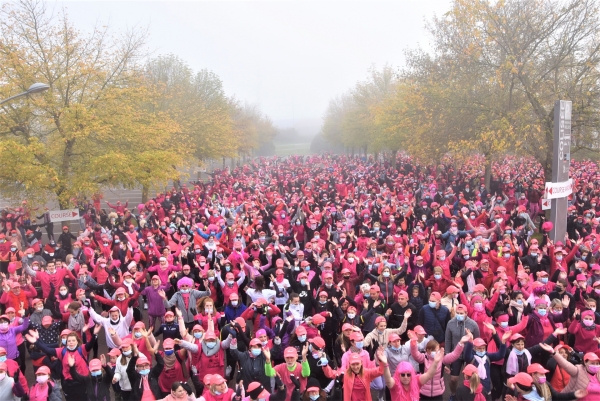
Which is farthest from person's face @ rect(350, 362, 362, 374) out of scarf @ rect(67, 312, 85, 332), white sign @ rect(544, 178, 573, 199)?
white sign @ rect(544, 178, 573, 199)

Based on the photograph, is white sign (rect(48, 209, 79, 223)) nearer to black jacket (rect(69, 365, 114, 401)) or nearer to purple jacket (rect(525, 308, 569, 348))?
black jacket (rect(69, 365, 114, 401))

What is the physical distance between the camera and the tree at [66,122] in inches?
A: 643

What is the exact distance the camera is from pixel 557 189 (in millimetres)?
13117

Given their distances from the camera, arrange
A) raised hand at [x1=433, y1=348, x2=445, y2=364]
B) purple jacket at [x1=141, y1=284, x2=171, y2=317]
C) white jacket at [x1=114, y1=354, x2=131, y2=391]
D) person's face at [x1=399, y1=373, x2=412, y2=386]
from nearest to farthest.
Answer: person's face at [x1=399, y1=373, x2=412, y2=386] → raised hand at [x1=433, y1=348, x2=445, y2=364] → white jacket at [x1=114, y1=354, x2=131, y2=391] → purple jacket at [x1=141, y1=284, x2=171, y2=317]

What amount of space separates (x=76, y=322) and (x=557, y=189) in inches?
457

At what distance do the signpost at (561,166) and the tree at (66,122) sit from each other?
43.6 feet

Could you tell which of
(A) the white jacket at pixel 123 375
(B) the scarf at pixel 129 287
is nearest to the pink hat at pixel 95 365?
(A) the white jacket at pixel 123 375

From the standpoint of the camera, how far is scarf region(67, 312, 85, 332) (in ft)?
Answer: 26.4

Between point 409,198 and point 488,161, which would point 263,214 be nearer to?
point 409,198

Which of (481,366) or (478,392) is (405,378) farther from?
(481,366)

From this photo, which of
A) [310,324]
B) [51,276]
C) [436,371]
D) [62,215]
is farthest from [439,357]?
[62,215]

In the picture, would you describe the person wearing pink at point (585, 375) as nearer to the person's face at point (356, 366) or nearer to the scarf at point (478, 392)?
the scarf at point (478, 392)

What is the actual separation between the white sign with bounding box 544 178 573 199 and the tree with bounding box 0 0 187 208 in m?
13.1

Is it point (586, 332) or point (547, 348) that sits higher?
point (547, 348)
